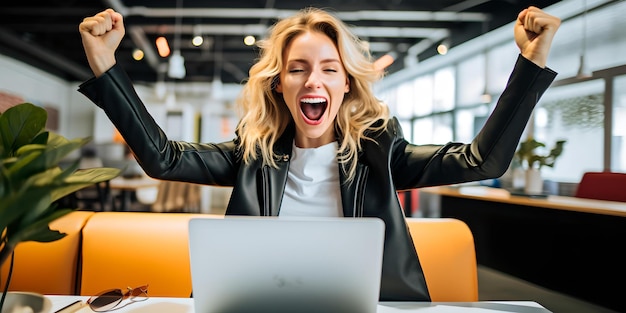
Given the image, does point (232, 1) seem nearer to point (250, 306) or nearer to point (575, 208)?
point (575, 208)

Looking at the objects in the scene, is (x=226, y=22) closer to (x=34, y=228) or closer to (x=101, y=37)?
(x=101, y=37)

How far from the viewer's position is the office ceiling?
6.66 meters

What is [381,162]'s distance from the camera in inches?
49.1

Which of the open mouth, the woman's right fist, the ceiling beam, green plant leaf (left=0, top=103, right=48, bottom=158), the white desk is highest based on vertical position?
the ceiling beam

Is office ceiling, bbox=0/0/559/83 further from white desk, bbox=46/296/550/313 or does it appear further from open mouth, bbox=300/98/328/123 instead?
white desk, bbox=46/296/550/313

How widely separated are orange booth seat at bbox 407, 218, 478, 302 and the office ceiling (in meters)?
5.43

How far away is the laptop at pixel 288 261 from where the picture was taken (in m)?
0.63

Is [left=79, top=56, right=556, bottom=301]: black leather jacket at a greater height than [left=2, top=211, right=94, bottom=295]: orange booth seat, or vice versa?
[left=79, top=56, right=556, bottom=301]: black leather jacket

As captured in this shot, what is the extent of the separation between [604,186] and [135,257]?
144 inches

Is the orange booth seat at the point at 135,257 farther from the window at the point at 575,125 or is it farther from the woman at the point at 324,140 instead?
the window at the point at 575,125

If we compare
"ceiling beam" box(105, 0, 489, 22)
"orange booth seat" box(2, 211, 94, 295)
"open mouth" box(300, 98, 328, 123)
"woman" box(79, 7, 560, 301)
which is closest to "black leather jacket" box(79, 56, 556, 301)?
"woman" box(79, 7, 560, 301)

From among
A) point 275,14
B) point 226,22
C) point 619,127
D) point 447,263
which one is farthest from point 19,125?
point 226,22

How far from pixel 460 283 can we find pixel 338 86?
86 centimetres

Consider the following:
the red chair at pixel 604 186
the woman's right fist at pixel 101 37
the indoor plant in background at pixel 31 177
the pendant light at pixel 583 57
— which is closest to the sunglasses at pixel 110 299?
the indoor plant in background at pixel 31 177
